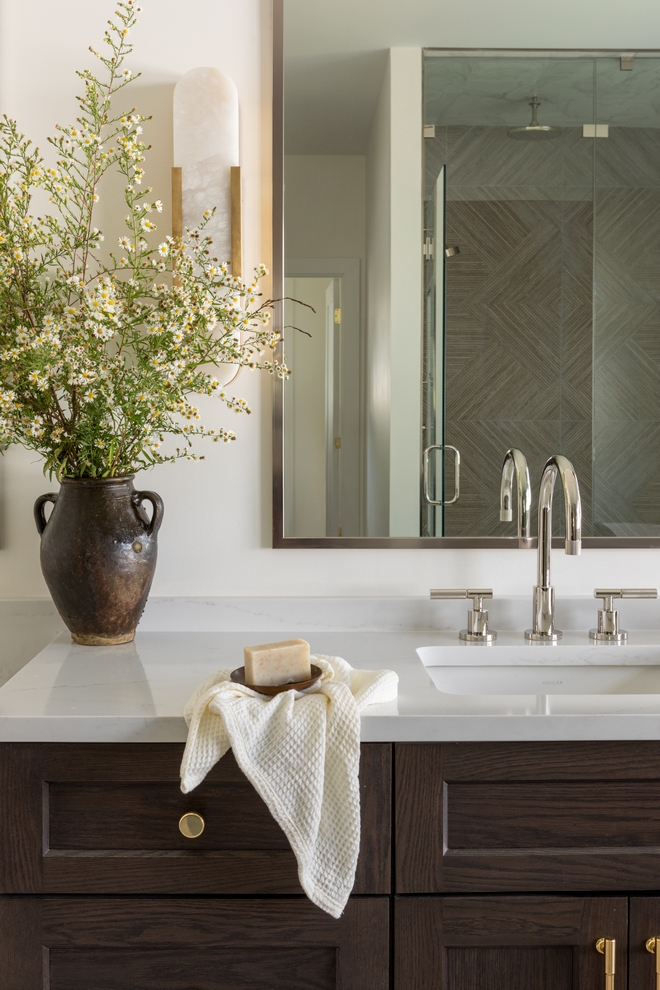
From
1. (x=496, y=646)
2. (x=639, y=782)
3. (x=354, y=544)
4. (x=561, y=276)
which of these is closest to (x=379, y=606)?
(x=354, y=544)

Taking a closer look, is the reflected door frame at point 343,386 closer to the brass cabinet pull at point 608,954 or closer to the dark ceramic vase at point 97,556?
the dark ceramic vase at point 97,556

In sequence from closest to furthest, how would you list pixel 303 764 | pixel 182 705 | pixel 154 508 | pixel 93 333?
pixel 303 764, pixel 182 705, pixel 93 333, pixel 154 508

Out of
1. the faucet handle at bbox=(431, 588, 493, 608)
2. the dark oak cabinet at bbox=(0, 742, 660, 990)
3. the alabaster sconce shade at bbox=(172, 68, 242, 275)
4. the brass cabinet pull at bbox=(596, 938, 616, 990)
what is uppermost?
the alabaster sconce shade at bbox=(172, 68, 242, 275)

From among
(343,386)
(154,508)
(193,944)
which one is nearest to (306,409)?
(343,386)

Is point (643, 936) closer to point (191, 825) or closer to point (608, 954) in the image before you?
point (608, 954)

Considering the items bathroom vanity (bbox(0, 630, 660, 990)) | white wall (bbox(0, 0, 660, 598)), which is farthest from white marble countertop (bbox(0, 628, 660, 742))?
white wall (bbox(0, 0, 660, 598))

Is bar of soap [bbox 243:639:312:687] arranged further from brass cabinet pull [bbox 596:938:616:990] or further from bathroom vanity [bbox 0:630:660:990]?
brass cabinet pull [bbox 596:938:616:990]

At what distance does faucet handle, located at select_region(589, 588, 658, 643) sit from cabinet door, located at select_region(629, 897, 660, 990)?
486 mm

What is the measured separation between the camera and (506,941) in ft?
3.52

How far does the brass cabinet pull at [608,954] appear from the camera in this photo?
107cm

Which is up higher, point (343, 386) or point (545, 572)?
point (343, 386)

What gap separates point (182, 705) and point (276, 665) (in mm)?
141

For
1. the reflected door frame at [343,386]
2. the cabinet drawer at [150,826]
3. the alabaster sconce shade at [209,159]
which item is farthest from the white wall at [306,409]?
the cabinet drawer at [150,826]

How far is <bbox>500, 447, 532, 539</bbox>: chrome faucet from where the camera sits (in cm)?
155
